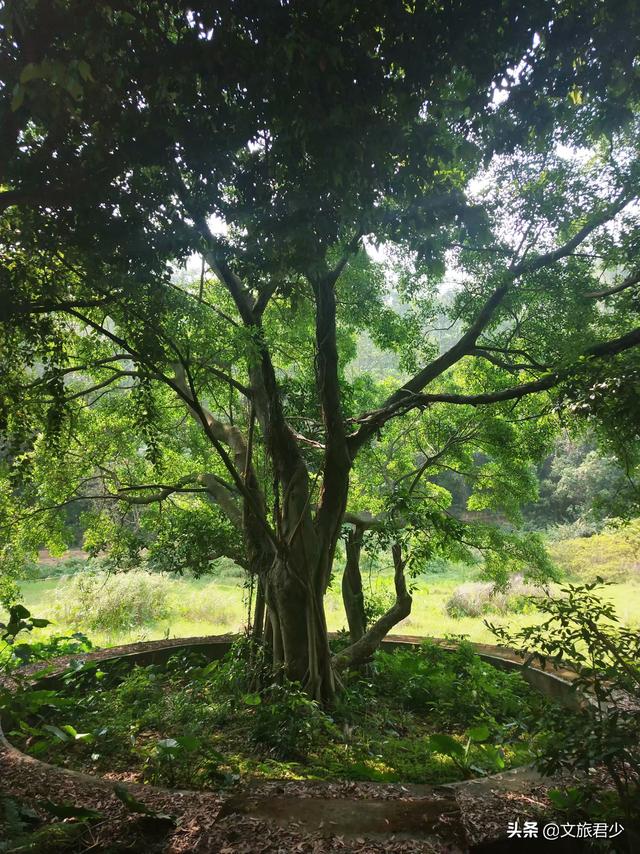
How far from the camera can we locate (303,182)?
8.86 feet

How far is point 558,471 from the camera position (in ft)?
57.8

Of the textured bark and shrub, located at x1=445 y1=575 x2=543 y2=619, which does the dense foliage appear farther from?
shrub, located at x1=445 y1=575 x2=543 y2=619

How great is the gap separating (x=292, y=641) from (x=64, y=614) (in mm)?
6350

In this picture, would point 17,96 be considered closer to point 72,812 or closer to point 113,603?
point 72,812

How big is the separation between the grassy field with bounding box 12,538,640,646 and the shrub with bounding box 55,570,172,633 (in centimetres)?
3

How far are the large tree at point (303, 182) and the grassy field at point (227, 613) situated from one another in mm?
4298

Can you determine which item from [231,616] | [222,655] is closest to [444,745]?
[222,655]

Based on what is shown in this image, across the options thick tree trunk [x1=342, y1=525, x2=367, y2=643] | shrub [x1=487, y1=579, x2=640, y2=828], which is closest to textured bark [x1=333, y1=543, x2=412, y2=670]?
thick tree trunk [x1=342, y1=525, x2=367, y2=643]

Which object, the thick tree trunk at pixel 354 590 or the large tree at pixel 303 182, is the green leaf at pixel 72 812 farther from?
the thick tree trunk at pixel 354 590

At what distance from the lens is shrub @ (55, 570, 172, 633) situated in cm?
896

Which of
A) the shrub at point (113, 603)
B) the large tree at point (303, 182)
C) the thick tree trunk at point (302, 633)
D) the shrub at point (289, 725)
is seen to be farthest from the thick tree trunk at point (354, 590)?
the shrub at point (113, 603)

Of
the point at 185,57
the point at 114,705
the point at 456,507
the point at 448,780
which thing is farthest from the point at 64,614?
the point at 456,507

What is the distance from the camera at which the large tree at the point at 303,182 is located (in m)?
2.16

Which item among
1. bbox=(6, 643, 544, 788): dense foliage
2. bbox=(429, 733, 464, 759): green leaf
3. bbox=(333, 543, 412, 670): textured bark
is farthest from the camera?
bbox=(333, 543, 412, 670): textured bark
